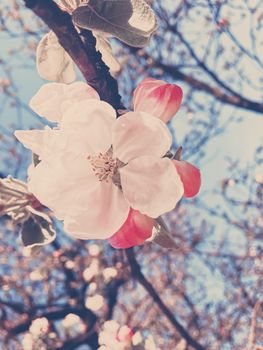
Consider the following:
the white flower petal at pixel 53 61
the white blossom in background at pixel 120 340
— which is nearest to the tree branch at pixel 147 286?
the white blossom in background at pixel 120 340

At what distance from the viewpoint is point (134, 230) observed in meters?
1.11

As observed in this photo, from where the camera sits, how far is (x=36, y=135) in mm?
1199

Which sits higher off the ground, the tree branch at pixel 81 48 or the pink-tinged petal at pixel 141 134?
the tree branch at pixel 81 48

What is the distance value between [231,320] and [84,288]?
6.32 feet

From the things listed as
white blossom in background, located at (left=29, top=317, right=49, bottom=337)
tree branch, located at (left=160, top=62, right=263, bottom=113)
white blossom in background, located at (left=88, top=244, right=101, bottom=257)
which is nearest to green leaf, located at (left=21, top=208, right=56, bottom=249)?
white blossom in background, located at (left=29, top=317, right=49, bottom=337)

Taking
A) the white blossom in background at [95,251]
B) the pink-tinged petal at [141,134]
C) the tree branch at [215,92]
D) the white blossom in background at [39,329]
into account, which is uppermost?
the pink-tinged petal at [141,134]

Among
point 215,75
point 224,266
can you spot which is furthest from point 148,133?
point 224,266

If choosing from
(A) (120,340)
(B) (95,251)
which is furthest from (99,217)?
(B) (95,251)

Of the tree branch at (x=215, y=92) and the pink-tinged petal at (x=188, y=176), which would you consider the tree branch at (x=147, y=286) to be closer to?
the tree branch at (x=215, y=92)

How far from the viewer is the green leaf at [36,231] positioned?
1.58m

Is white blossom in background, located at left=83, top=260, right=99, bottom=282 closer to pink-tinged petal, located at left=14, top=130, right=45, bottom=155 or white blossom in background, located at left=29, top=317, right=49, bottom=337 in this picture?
white blossom in background, located at left=29, top=317, right=49, bottom=337

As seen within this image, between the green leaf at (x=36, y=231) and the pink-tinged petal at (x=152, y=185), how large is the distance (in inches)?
21.4

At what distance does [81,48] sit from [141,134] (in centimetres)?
23

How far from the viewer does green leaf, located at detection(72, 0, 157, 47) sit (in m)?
1.06
